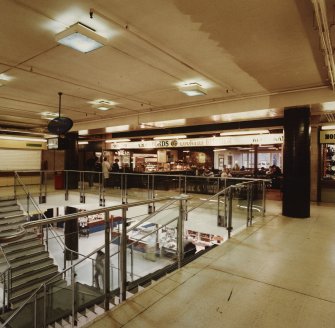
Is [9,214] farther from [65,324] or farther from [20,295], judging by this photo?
[65,324]

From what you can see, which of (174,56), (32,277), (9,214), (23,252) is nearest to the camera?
(174,56)

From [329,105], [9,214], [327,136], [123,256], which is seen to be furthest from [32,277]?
[327,136]

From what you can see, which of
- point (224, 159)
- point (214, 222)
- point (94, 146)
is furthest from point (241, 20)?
point (224, 159)

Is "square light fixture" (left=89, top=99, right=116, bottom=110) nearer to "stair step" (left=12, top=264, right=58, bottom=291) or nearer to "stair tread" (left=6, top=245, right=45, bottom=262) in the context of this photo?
"stair tread" (left=6, top=245, right=45, bottom=262)

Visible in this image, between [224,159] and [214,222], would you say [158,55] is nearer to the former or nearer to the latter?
[214,222]

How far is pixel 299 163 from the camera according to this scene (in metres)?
6.53

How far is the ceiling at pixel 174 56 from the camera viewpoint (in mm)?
3068

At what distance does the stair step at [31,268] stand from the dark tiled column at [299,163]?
704cm

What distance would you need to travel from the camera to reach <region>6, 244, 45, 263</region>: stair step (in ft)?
24.1

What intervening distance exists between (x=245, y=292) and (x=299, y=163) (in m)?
4.63

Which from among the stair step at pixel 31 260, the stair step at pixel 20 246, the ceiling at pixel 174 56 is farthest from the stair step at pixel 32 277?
the ceiling at pixel 174 56

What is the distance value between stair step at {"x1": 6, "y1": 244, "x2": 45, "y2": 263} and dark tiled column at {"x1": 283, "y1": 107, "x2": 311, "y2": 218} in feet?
24.3

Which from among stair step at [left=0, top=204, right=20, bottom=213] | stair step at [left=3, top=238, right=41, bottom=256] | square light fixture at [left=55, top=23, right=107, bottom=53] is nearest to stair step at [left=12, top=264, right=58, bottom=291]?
stair step at [left=3, top=238, right=41, bottom=256]

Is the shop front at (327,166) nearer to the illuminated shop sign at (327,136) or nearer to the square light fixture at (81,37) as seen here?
the illuminated shop sign at (327,136)
